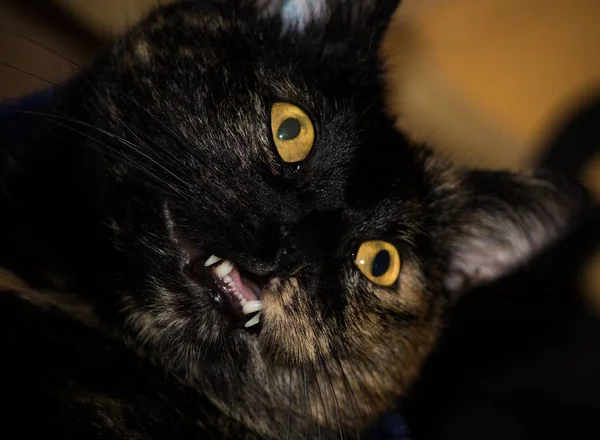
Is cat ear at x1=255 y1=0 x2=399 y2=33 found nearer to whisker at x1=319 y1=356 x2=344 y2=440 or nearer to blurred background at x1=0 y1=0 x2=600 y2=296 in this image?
whisker at x1=319 y1=356 x2=344 y2=440

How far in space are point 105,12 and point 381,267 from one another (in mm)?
1440

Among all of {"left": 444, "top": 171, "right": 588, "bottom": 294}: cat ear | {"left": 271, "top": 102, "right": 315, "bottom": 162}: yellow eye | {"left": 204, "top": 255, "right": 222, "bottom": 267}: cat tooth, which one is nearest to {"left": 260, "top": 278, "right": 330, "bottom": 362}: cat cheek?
{"left": 204, "top": 255, "right": 222, "bottom": 267}: cat tooth

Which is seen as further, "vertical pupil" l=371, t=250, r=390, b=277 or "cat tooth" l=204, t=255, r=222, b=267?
"vertical pupil" l=371, t=250, r=390, b=277

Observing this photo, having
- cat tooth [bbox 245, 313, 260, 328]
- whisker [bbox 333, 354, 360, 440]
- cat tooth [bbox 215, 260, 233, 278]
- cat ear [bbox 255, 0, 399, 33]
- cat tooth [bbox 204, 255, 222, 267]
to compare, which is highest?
cat ear [bbox 255, 0, 399, 33]

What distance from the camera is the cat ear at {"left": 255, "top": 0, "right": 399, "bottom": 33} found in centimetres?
136

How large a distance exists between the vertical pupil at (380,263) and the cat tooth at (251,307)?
31cm

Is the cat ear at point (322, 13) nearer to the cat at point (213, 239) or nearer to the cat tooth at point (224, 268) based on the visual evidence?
the cat at point (213, 239)

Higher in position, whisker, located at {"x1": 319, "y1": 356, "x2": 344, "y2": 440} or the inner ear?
the inner ear

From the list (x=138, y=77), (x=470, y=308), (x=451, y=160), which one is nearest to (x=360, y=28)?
(x=451, y=160)

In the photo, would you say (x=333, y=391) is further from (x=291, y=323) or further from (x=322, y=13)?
(x=322, y=13)

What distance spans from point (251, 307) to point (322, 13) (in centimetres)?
78

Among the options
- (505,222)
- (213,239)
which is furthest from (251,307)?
(505,222)

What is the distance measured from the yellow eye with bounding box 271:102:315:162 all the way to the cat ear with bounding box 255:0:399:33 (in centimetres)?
30

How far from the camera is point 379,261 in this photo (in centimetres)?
124
